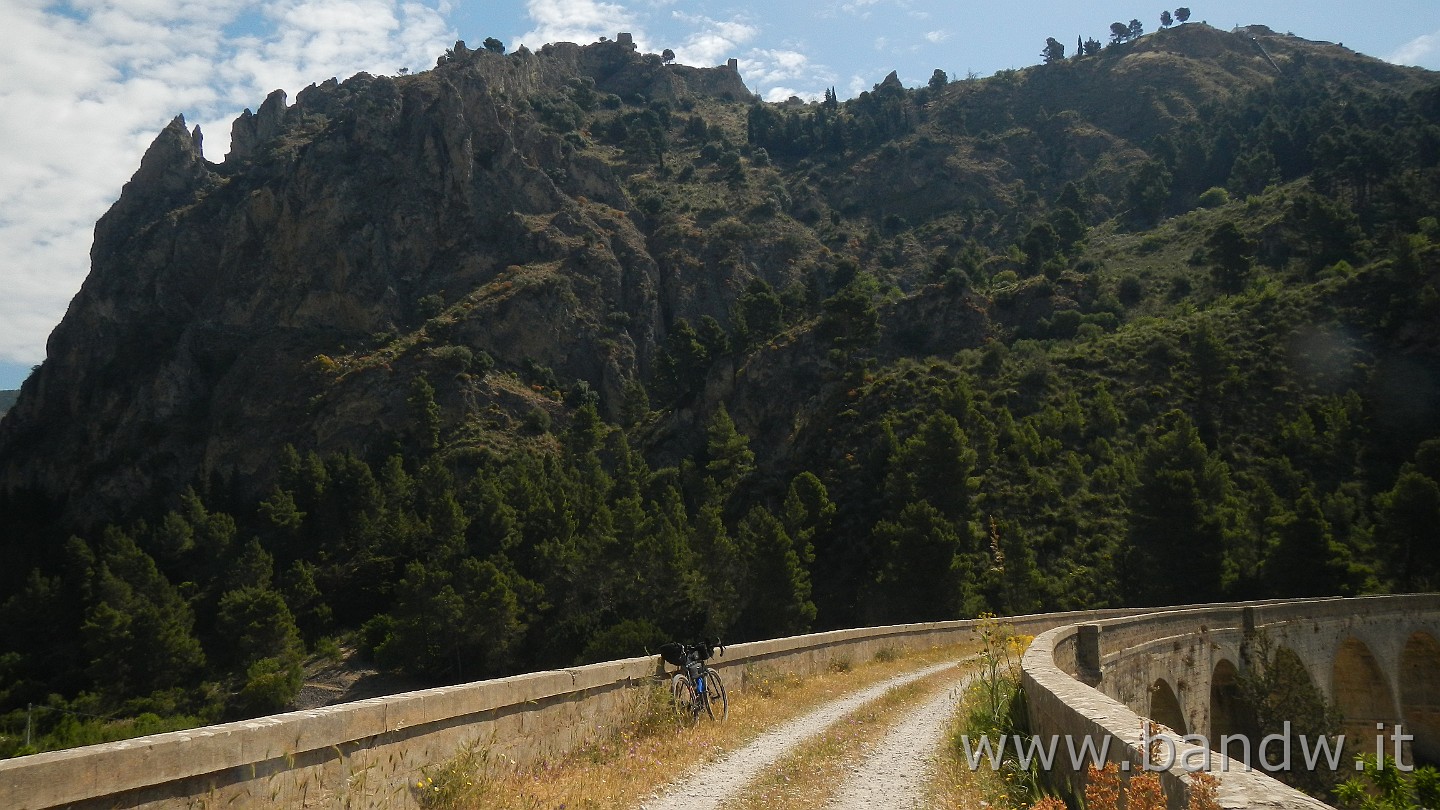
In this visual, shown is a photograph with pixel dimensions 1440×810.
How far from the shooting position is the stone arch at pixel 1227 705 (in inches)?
953

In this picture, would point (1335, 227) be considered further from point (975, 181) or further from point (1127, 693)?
point (1127, 693)

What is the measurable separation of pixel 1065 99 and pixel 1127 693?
180444 millimetres

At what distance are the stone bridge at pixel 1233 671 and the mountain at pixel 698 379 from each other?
12429mm

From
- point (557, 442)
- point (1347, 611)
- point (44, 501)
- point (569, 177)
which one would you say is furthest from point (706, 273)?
point (1347, 611)

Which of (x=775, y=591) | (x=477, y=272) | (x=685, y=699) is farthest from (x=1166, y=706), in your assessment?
(x=477, y=272)

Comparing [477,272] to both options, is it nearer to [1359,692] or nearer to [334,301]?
[334,301]

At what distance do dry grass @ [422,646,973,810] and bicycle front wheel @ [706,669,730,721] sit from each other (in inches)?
6.6

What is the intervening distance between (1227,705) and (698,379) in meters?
68.7

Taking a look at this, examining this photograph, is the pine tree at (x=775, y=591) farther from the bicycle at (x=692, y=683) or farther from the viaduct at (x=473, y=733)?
the bicycle at (x=692, y=683)

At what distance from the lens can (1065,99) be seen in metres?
176

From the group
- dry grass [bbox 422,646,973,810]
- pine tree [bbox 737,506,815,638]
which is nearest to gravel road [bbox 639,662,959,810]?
dry grass [bbox 422,646,973,810]

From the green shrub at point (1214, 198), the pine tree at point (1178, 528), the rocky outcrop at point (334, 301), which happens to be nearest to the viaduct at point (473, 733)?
the pine tree at point (1178, 528)

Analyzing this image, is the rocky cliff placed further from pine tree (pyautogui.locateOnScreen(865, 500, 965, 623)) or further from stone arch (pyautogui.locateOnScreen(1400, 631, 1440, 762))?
stone arch (pyautogui.locateOnScreen(1400, 631, 1440, 762))

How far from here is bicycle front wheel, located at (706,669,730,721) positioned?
39.3 feet
